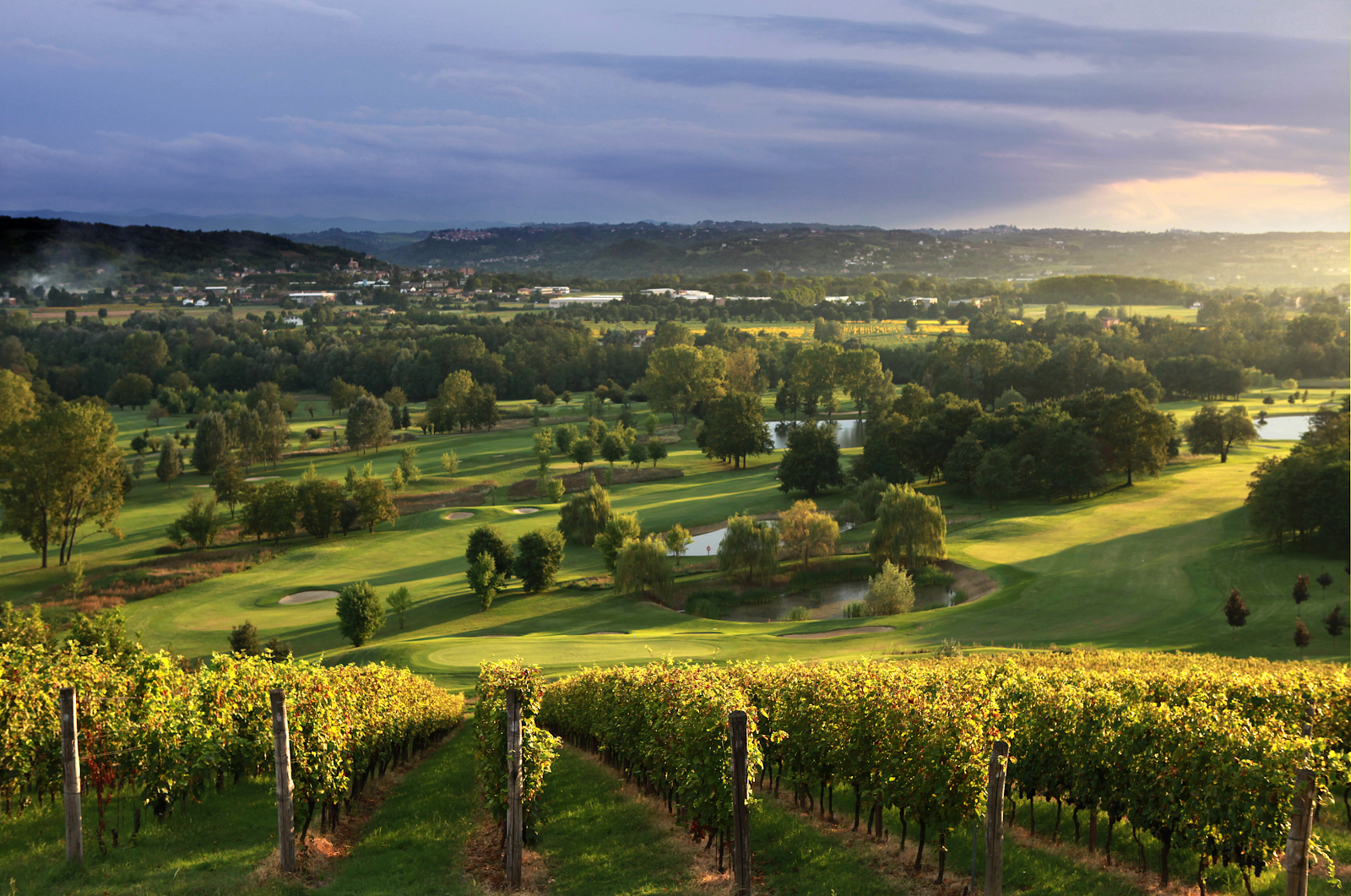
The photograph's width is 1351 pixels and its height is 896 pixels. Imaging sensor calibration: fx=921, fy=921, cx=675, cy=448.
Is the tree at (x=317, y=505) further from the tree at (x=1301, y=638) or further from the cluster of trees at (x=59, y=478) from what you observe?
the tree at (x=1301, y=638)

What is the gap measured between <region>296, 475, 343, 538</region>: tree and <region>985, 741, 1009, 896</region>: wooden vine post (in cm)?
6565

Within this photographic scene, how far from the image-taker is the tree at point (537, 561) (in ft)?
181

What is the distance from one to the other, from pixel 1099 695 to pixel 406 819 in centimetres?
1293

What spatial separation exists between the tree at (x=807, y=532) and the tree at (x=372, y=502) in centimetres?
3177

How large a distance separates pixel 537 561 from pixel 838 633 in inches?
797

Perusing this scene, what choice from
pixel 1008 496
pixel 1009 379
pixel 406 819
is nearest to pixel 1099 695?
pixel 406 819

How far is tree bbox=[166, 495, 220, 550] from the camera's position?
66312 mm

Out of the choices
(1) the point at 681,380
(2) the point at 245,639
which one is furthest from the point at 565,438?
(2) the point at 245,639

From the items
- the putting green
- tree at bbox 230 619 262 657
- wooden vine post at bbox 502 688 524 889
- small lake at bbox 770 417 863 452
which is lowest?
tree at bbox 230 619 262 657

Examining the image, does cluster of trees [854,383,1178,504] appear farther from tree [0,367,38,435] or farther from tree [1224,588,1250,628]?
tree [0,367,38,435]

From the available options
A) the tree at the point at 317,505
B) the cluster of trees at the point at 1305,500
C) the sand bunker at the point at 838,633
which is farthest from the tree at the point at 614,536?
the cluster of trees at the point at 1305,500

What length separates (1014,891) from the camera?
13172 millimetres

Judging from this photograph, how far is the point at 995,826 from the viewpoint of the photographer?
11953 mm

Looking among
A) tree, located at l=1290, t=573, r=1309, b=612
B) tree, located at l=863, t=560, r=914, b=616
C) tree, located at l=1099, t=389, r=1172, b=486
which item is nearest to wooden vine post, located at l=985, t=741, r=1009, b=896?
tree, located at l=863, t=560, r=914, b=616
